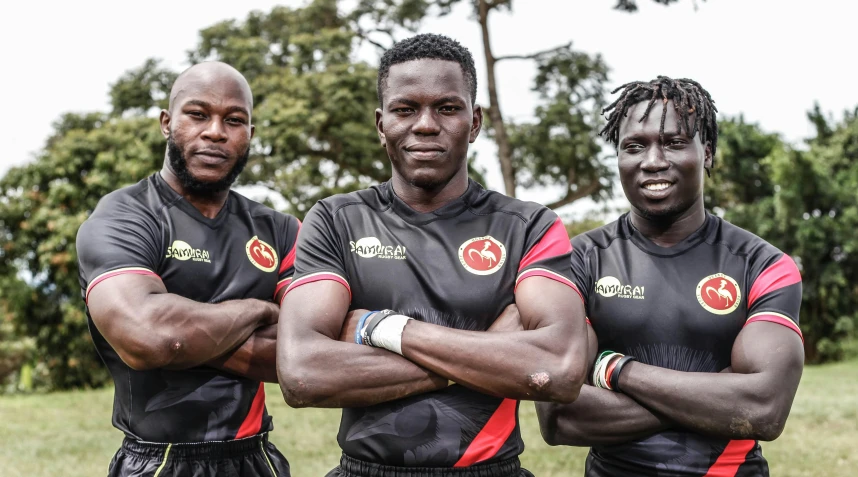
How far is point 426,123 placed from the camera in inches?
126

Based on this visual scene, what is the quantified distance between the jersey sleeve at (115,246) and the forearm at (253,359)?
526mm

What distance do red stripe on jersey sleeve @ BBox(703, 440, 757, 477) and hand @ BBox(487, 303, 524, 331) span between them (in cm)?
110

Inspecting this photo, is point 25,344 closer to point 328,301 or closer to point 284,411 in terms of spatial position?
point 284,411

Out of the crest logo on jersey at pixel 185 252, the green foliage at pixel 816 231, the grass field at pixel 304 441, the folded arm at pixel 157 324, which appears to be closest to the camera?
the folded arm at pixel 157 324

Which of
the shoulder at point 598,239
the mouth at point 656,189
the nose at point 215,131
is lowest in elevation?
the shoulder at point 598,239

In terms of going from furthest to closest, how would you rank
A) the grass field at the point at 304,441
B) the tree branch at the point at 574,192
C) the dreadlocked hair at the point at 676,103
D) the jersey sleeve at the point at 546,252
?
the tree branch at the point at 574,192
the grass field at the point at 304,441
the dreadlocked hair at the point at 676,103
the jersey sleeve at the point at 546,252

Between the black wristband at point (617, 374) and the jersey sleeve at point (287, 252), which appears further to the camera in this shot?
the jersey sleeve at point (287, 252)

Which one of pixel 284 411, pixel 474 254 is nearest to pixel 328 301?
pixel 474 254

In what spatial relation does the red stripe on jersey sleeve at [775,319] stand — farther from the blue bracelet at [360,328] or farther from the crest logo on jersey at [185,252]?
the crest logo on jersey at [185,252]

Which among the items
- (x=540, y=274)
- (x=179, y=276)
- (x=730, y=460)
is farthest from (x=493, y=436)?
(x=179, y=276)

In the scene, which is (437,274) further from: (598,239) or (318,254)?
(598,239)

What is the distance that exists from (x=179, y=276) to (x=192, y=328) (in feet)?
1.25

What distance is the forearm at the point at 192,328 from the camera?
134 inches

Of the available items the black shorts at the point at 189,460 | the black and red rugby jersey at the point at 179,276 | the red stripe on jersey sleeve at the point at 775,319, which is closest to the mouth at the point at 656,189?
the red stripe on jersey sleeve at the point at 775,319
